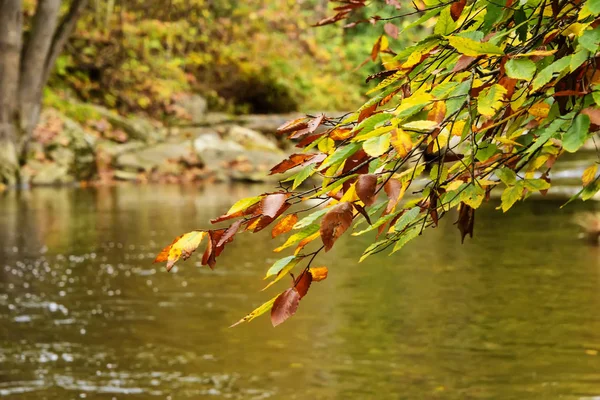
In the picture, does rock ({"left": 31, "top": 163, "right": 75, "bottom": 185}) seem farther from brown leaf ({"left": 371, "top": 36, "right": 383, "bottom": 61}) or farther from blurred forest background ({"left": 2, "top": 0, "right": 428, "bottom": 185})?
brown leaf ({"left": 371, "top": 36, "right": 383, "bottom": 61})

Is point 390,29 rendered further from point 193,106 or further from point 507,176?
point 193,106

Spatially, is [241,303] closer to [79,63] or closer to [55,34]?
[55,34]

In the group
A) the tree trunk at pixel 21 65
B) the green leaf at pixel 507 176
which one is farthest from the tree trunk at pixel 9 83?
the green leaf at pixel 507 176

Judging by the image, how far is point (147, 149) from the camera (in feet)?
70.6

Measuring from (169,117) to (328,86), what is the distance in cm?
604

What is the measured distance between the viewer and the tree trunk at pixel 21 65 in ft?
59.9

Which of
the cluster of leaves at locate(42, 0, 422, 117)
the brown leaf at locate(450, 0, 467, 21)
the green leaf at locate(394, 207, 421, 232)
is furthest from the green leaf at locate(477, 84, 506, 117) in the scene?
the cluster of leaves at locate(42, 0, 422, 117)

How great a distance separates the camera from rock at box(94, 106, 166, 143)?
22.2 m

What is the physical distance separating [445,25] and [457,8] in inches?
1.6

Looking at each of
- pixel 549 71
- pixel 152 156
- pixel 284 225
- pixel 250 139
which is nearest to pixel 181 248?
pixel 284 225

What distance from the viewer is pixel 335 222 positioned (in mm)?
1807

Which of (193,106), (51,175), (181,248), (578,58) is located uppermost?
(578,58)

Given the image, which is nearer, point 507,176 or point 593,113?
point 593,113

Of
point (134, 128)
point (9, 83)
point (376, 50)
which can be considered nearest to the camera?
point (376, 50)
